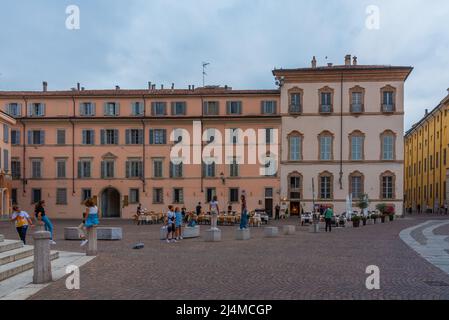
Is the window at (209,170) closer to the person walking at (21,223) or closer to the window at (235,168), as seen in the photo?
the window at (235,168)

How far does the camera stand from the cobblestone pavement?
9867 millimetres

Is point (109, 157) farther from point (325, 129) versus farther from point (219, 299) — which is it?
point (219, 299)

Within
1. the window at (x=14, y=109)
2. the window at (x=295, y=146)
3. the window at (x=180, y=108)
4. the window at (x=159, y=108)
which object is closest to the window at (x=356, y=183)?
the window at (x=295, y=146)

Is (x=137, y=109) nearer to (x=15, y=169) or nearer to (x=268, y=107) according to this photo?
(x=268, y=107)

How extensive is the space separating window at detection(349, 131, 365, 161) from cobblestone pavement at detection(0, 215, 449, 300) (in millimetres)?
31863

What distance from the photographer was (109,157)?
50812 mm

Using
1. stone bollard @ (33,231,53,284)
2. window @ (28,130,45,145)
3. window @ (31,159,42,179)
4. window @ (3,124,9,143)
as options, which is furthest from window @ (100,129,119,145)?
stone bollard @ (33,231,53,284)

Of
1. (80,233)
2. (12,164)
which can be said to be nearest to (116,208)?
(12,164)

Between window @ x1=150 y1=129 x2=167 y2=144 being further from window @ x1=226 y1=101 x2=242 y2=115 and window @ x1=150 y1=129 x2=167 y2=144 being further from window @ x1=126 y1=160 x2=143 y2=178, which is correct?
window @ x1=226 y1=101 x2=242 y2=115

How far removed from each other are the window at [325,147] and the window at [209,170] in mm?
10001

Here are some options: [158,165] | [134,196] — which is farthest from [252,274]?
[134,196]

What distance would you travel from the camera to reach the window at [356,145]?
50.2m

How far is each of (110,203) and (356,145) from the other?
23916 millimetres
